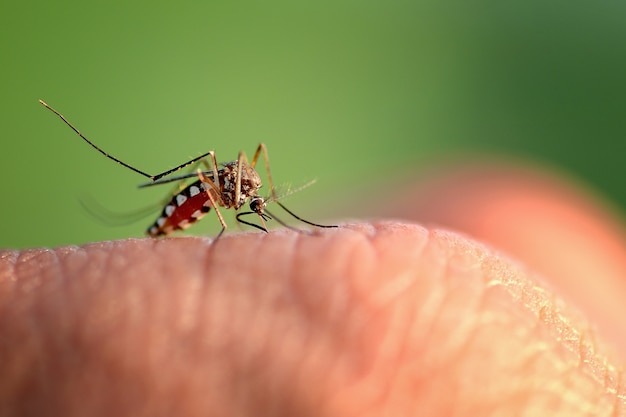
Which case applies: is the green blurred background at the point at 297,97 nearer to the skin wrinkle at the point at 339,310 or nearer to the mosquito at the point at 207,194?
the mosquito at the point at 207,194

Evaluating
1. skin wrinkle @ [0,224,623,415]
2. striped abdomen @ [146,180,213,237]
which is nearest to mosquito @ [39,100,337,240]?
striped abdomen @ [146,180,213,237]

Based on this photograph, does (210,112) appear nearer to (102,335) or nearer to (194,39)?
(194,39)

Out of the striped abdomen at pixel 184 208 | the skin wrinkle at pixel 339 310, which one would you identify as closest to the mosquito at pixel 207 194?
the striped abdomen at pixel 184 208

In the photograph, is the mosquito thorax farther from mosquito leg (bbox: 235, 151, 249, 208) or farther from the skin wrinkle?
the skin wrinkle

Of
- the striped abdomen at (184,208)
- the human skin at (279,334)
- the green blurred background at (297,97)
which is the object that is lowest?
the human skin at (279,334)

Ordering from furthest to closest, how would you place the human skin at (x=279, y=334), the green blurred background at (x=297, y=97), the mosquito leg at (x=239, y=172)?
the green blurred background at (x=297, y=97)
the mosquito leg at (x=239, y=172)
the human skin at (x=279, y=334)

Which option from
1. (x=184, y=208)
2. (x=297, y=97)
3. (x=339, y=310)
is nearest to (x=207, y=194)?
(x=184, y=208)
